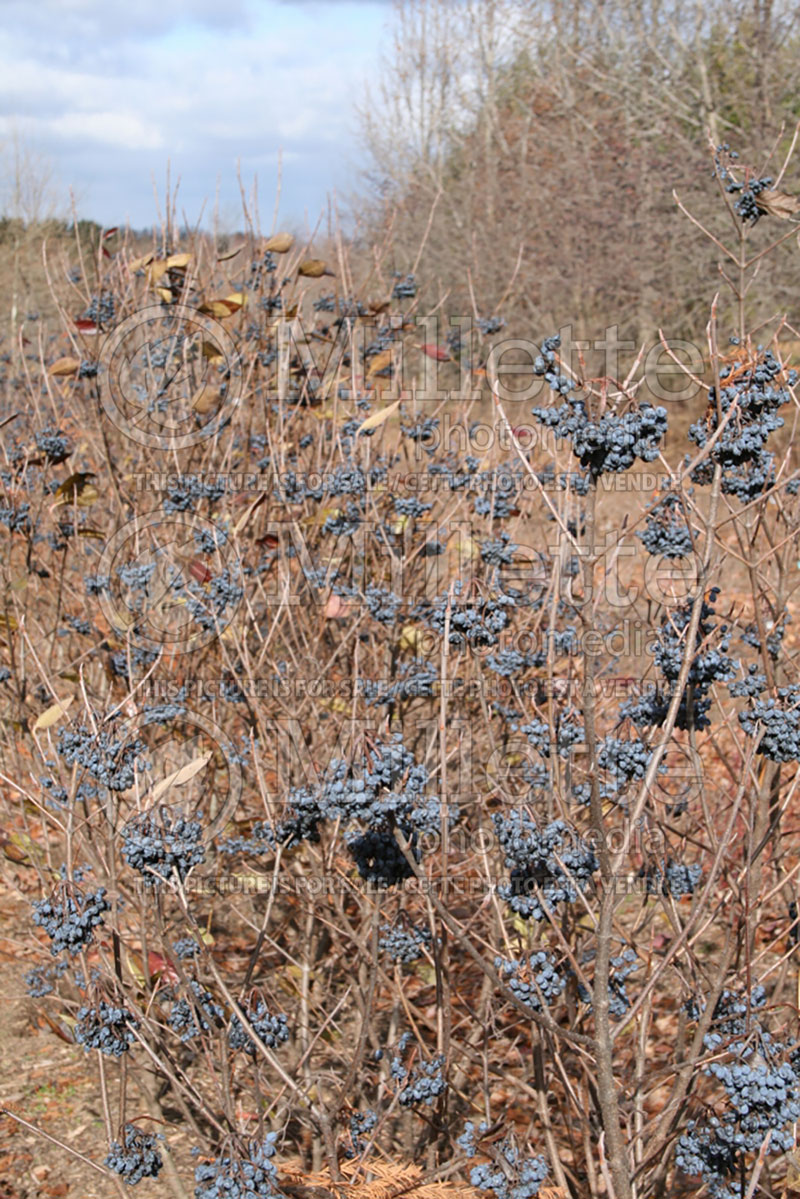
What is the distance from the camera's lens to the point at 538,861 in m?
2.10

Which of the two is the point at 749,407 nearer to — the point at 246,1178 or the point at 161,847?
the point at 161,847

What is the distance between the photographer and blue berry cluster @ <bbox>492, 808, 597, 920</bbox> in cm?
200

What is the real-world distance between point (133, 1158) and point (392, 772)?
45.4 inches

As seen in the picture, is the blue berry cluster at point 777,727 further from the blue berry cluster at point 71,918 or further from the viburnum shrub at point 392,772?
the blue berry cluster at point 71,918

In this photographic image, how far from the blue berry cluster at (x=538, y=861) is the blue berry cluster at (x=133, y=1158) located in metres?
0.97

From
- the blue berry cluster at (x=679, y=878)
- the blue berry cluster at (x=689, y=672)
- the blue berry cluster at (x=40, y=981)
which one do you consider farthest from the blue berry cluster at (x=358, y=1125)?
the blue berry cluster at (x=40, y=981)

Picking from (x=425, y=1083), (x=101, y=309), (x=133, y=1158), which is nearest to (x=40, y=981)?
(x=133, y=1158)

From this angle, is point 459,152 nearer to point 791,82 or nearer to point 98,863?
point 791,82

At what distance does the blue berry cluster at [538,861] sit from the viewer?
2.00m

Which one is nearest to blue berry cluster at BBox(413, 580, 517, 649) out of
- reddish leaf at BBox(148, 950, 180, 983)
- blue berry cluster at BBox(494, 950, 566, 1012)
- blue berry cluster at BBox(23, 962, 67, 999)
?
blue berry cluster at BBox(494, 950, 566, 1012)

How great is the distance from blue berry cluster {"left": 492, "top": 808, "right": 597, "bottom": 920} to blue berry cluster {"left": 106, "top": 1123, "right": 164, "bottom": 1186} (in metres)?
0.97

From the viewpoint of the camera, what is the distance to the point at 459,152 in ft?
57.5

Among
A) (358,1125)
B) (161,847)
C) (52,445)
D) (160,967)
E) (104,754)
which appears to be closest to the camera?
(161,847)

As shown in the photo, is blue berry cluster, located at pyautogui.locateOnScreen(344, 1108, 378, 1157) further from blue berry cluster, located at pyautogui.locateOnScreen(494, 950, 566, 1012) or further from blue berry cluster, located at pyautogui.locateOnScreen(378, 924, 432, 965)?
blue berry cluster, located at pyautogui.locateOnScreen(494, 950, 566, 1012)
